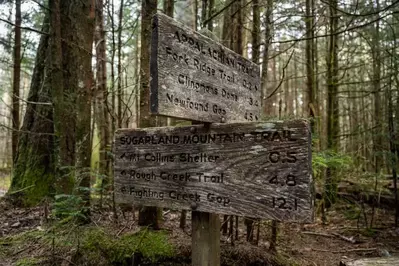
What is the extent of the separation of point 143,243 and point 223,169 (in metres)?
1.99

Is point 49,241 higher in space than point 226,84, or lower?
lower

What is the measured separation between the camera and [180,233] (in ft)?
12.9

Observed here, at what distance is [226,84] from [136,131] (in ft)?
2.40

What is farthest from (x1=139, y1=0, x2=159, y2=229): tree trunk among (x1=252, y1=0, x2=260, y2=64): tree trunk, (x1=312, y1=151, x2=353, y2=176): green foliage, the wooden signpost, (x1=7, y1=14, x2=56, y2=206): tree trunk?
(x1=7, y1=14, x2=56, y2=206): tree trunk

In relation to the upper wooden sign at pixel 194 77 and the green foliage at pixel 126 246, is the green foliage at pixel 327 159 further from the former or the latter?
the green foliage at pixel 126 246

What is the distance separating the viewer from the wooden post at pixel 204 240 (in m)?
2.17

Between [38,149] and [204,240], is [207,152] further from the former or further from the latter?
[38,149]

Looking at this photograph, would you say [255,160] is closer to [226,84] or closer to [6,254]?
[226,84]

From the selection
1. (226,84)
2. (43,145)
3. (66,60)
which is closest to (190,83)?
(226,84)

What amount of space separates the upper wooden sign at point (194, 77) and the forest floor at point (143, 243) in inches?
69.9

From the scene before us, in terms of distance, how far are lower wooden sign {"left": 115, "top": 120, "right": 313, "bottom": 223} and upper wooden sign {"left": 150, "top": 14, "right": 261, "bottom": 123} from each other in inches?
8.5

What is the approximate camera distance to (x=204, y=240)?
2186mm

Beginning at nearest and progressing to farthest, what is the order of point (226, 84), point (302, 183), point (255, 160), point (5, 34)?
1. point (302, 183)
2. point (255, 160)
3. point (226, 84)
4. point (5, 34)

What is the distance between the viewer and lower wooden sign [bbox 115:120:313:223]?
167 centimetres
